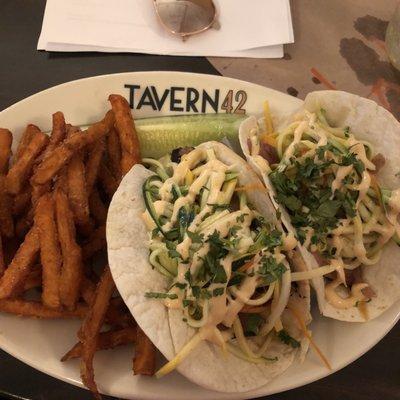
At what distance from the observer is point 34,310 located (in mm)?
1378

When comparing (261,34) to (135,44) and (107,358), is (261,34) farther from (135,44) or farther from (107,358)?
(107,358)

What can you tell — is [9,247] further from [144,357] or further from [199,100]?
[199,100]

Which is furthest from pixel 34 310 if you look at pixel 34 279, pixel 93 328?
pixel 93 328

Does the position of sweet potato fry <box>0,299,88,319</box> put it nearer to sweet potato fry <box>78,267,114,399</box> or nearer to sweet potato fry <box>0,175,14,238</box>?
sweet potato fry <box>78,267,114,399</box>

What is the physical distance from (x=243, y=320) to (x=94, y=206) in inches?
22.2

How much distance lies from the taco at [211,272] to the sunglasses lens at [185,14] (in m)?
0.92

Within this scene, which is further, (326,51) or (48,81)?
(326,51)

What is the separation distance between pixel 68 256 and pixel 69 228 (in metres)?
0.08

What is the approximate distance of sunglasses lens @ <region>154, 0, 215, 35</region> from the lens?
2.16 m

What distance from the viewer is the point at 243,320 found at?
1397mm

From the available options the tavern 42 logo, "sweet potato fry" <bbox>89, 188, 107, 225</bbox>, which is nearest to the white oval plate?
the tavern 42 logo

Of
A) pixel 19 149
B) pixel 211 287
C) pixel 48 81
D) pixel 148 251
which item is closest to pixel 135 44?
pixel 48 81

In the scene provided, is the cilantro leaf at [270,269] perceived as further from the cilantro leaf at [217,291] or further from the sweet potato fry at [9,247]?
the sweet potato fry at [9,247]

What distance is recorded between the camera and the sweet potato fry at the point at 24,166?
1.46 m
